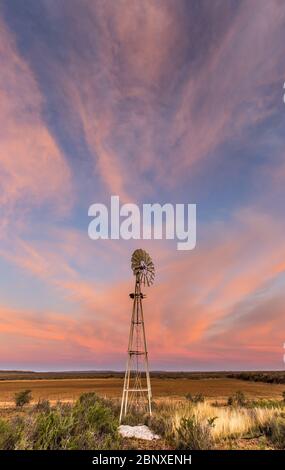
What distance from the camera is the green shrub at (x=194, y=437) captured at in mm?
10758

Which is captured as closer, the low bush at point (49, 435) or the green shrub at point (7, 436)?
the green shrub at point (7, 436)

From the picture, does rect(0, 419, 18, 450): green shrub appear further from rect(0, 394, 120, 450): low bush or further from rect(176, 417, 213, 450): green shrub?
rect(176, 417, 213, 450): green shrub

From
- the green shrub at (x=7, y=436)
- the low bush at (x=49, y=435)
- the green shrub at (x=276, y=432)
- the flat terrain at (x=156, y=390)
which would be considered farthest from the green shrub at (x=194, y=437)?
the flat terrain at (x=156, y=390)

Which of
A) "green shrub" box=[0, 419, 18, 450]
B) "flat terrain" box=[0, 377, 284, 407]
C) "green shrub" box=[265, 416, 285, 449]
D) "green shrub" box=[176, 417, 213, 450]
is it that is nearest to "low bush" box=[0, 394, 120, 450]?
"green shrub" box=[0, 419, 18, 450]

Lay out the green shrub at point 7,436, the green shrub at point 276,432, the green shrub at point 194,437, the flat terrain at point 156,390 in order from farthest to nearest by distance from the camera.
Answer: the flat terrain at point 156,390 → the green shrub at point 276,432 → the green shrub at point 194,437 → the green shrub at point 7,436

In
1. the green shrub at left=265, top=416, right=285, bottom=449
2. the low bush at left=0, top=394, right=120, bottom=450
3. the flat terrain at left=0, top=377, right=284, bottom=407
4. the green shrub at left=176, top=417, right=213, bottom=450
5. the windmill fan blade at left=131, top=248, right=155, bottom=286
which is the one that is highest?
the windmill fan blade at left=131, top=248, right=155, bottom=286

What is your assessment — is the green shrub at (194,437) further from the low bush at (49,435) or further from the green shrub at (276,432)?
the green shrub at (276,432)

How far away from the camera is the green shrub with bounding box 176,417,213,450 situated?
1076 cm

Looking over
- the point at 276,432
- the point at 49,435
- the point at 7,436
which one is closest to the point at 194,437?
the point at 276,432

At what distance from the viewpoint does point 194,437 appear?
10.9 meters
